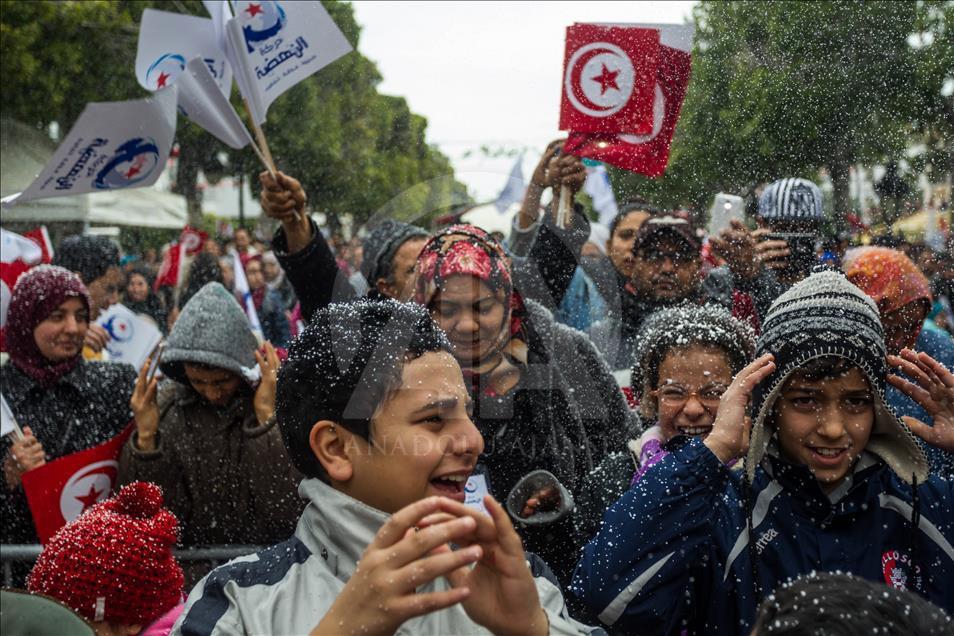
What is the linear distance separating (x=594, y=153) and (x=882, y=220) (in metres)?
0.95

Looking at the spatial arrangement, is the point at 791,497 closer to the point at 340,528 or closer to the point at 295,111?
the point at 340,528

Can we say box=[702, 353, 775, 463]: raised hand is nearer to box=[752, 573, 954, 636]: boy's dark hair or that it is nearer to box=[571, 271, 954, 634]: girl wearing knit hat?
box=[571, 271, 954, 634]: girl wearing knit hat

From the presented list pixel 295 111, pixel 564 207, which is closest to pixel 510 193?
pixel 564 207

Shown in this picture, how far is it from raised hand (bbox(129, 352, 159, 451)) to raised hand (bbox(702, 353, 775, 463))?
6.99 ft

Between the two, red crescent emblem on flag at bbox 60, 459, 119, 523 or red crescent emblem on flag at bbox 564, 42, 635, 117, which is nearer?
red crescent emblem on flag at bbox 564, 42, 635, 117

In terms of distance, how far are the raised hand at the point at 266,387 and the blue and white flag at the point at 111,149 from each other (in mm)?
943

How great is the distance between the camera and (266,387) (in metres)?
3.61

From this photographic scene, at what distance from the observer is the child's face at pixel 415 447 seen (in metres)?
1.82

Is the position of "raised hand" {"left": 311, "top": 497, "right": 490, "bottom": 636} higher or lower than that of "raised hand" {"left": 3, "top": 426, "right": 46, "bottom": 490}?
higher

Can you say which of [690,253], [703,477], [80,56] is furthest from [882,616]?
[80,56]

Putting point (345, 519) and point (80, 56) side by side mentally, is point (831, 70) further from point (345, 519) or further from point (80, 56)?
point (80, 56)

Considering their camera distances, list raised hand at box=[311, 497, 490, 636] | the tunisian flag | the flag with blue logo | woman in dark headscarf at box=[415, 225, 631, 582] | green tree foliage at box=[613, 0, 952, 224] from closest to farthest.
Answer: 1. raised hand at box=[311, 497, 490, 636]
2. woman in dark headscarf at box=[415, 225, 631, 582]
3. the tunisian flag
4. green tree foliage at box=[613, 0, 952, 224]
5. the flag with blue logo

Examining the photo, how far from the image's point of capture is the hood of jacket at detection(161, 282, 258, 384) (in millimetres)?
3633

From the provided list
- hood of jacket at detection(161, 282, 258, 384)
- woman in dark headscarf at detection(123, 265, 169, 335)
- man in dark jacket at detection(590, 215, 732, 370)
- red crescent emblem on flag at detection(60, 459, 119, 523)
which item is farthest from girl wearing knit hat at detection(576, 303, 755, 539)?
woman in dark headscarf at detection(123, 265, 169, 335)
